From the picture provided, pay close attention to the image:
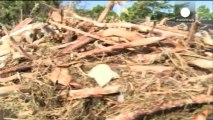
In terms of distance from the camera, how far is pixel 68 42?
254 centimetres

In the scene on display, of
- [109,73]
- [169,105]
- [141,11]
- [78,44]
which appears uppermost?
[78,44]

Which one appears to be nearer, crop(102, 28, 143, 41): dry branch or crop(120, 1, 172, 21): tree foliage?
crop(102, 28, 143, 41): dry branch

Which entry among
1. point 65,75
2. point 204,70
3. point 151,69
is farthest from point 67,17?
point 204,70

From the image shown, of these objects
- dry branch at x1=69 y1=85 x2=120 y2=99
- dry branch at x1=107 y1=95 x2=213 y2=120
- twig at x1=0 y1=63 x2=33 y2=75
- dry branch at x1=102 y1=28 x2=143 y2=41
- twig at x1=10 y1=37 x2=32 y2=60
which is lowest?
dry branch at x1=107 y1=95 x2=213 y2=120

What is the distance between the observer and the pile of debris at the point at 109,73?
213 centimetres

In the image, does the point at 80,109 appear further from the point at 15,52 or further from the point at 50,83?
the point at 15,52

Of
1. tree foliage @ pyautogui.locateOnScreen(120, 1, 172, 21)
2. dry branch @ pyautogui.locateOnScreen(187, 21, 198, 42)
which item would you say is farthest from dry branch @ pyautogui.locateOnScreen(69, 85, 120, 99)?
tree foliage @ pyautogui.locateOnScreen(120, 1, 172, 21)

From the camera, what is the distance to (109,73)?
224cm

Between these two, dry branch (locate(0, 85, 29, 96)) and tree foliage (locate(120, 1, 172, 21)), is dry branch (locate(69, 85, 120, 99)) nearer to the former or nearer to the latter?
dry branch (locate(0, 85, 29, 96))

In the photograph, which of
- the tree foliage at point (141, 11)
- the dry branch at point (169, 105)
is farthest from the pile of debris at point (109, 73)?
the tree foliage at point (141, 11)

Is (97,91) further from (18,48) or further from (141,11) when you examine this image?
(141,11)

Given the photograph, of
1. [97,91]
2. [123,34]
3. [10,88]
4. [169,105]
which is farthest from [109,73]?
[10,88]

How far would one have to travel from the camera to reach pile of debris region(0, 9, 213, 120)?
213cm

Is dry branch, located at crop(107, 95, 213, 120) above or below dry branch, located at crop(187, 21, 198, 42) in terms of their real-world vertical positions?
below
